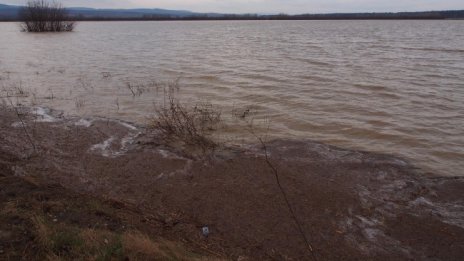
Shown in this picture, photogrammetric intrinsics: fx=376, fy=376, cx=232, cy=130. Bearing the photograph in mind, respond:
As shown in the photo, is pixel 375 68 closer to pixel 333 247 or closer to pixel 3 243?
pixel 333 247

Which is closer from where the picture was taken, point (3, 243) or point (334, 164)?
point (3, 243)

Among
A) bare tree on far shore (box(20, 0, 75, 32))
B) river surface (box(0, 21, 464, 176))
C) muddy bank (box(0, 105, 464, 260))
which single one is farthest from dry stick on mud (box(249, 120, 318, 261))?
bare tree on far shore (box(20, 0, 75, 32))

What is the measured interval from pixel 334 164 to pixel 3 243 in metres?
5.44

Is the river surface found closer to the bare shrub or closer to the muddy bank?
the bare shrub

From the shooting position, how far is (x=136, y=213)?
5094mm

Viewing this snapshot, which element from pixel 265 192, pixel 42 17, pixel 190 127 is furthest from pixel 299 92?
pixel 42 17

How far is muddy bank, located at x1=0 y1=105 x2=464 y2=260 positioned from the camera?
4.77 meters

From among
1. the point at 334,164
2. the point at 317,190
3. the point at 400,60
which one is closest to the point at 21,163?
the point at 317,190

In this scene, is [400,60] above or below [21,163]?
above

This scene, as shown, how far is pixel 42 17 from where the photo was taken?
50.2 m

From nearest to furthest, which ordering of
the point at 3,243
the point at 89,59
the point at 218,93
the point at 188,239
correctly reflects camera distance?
the point at 3,243 < the point at 188,239 < the point at 218,93 < the point at 89,59

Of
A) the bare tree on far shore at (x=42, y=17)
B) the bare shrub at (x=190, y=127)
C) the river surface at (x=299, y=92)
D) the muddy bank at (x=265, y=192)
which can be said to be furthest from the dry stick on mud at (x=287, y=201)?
the bare tree on far shore at (x=42, y=17)

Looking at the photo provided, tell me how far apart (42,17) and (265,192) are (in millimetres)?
53668

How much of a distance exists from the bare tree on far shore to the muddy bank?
160 ft
